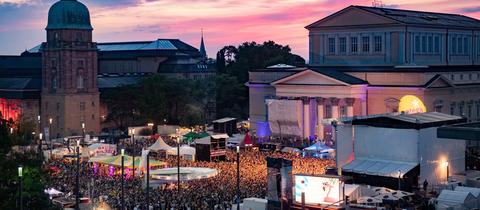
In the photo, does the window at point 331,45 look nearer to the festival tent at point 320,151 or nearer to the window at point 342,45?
the window at point 342,45

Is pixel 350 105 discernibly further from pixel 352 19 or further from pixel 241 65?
pixel 241 65

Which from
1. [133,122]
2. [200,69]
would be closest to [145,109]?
[133,122]

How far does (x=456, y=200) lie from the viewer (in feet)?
127

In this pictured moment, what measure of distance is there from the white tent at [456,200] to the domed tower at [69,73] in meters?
62.5

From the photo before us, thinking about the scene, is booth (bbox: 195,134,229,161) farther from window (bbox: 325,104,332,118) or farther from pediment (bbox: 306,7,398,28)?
pediment (bbox: 306,7,398,28)

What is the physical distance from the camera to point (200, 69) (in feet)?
400

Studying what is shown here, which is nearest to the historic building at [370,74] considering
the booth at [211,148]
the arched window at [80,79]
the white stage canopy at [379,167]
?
the booth at [211,148]

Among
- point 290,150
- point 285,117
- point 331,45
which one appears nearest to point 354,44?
point 331,45

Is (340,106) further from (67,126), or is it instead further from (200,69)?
(200,69)

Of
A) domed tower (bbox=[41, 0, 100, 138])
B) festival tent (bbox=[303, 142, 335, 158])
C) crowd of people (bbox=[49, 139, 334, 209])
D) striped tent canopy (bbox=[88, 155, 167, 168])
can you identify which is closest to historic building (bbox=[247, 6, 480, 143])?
festival tent (bbox=[303, 142, 335, 158])

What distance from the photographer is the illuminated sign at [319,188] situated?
36.8 metres

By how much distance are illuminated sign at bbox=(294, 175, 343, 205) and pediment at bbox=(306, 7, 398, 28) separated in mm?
47323

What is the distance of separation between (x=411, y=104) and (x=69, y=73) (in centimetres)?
4486

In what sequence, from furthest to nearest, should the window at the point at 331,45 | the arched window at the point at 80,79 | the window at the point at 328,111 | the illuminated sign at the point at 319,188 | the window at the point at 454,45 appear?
1. the arched window at the point at 80,79
2. the window at the point at 454,45
3. the window at the point at 331,45
4. the window at the point at 328,111
5. the illuminated sign at the point at 319,188
